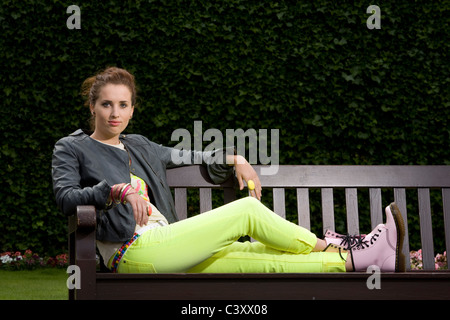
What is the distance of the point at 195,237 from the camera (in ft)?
8.96

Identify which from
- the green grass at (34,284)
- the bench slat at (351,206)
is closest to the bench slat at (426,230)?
the bench slat at (351,206)

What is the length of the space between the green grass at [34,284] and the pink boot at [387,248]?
240 cm

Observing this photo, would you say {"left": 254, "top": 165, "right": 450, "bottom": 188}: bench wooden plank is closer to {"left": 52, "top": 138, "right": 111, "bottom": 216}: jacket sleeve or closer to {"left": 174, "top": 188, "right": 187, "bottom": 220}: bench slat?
{"left": 174, "top": 188, "right": 187, "bottom": 220}: bench slat

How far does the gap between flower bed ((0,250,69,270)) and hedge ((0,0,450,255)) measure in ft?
0.31

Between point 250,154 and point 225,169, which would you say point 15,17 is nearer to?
point 250,154

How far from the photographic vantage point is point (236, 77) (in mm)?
5039

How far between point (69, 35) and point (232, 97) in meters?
1.41

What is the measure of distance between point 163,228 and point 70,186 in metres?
0.44

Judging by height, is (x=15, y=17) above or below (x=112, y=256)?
above

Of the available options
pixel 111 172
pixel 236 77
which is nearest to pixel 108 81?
pixel 111 172

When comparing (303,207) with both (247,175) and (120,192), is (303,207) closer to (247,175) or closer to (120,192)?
(247,175)

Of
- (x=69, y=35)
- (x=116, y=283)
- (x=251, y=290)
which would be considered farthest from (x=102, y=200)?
(x=69, y=35)

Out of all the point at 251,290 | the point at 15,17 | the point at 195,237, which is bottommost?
the point at 251,290

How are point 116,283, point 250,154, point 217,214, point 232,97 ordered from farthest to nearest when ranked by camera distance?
point 232,97 < point 250,154 < point 217,214 < point 116,283
